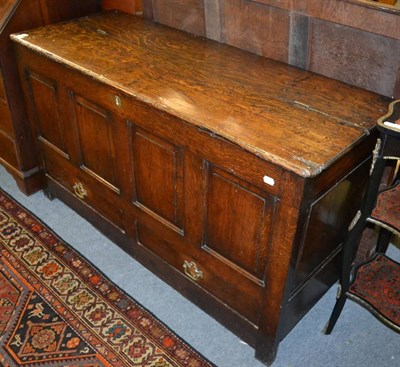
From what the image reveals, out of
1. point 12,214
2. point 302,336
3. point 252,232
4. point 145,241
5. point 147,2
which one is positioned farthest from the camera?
point 12,214

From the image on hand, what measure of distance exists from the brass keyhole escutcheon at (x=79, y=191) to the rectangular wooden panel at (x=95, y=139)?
6.1 inches

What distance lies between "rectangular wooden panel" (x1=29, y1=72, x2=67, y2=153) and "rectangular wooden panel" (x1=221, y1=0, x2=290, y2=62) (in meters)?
0.88

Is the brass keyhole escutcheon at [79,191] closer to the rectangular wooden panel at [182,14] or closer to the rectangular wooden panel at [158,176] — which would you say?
the rectangular wooden panel at [158,176]

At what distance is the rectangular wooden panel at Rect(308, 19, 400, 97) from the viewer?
1.75 meters

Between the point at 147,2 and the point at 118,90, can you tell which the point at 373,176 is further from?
the point at 147,2

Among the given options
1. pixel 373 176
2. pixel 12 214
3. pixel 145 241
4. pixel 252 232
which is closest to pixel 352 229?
pixel 373 176

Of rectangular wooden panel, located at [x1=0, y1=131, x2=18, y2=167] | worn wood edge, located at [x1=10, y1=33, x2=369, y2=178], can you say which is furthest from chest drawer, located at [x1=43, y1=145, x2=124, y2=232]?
worn wood edge, located at [x1=10, y1=33, x2=369, y2=178]

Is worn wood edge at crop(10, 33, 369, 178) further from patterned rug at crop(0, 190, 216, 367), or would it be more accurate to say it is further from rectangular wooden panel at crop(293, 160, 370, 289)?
patterned rug at crop(0, 190, 216, 367)

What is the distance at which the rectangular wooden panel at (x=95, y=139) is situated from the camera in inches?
80.6

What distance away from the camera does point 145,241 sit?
2.22 meters

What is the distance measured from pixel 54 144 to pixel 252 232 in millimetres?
1331

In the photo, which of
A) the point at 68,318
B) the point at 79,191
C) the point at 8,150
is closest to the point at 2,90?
the point at 8,150

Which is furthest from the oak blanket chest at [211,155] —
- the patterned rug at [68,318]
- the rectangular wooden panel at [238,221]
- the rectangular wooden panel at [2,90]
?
the patterned rug at [68,318]

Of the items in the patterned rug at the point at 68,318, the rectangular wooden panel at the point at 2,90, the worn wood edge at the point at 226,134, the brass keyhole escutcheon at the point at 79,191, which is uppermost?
the worn wood edge at the point at 226,134
